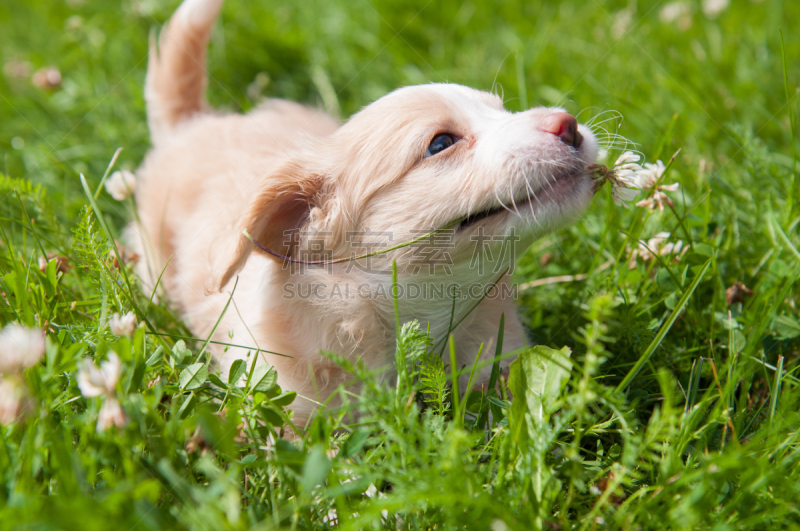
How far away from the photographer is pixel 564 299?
8.22 ft

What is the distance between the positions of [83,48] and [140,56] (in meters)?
0.41

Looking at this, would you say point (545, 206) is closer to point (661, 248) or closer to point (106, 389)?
point (661, 248)

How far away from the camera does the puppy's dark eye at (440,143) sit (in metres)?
2.00

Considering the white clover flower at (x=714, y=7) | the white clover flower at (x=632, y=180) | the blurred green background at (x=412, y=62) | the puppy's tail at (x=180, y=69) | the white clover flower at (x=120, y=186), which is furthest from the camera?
the white clover flower at (x=714, y=7)

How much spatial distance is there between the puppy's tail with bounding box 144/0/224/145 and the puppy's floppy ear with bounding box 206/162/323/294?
1559 mm

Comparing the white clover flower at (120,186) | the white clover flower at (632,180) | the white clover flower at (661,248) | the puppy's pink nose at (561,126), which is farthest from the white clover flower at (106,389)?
the white clover flower at (661,248)

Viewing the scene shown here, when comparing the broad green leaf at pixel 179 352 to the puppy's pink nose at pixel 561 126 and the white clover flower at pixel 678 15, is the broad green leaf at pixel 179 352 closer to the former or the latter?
the puppy's pink nose at pixel 561 126

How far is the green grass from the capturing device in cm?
133

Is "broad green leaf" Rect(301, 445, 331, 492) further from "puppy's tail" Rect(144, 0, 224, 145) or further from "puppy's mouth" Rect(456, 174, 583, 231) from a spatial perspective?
"puppy's tail" Rect(144, 0, 224, 145)

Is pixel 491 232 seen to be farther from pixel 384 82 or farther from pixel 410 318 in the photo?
pixel 384 82

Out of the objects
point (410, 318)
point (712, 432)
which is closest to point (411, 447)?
point (410, 318)

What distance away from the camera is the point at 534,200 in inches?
73.7

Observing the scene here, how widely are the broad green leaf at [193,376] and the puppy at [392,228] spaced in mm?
172

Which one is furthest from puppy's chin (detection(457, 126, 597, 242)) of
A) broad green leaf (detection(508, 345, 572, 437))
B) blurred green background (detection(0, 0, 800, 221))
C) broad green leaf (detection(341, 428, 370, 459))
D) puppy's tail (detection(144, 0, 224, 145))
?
puppy's tail (detection(144, 0, 224, 145))
